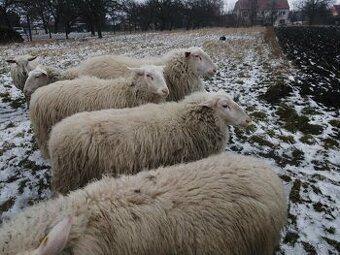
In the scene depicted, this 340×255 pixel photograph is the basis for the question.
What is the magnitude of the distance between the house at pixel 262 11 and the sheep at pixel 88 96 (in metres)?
66.8

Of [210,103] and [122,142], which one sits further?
[210,103]

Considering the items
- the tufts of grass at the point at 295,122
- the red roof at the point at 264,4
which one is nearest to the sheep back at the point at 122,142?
the tufts of grass at the point at 295,122

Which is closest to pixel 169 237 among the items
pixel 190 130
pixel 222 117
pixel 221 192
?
pixel 221 192

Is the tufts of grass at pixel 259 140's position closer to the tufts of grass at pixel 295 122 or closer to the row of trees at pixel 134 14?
the tufts of grass at pixel 295 122

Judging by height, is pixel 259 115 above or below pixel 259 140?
above

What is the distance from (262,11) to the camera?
76.2 m

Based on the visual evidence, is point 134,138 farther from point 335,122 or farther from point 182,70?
point 335,122

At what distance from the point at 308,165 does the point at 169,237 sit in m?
3.25

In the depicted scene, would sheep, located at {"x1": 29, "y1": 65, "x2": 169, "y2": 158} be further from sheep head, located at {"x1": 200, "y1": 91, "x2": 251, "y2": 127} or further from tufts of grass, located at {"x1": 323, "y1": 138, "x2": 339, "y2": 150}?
tufts of grass, located at {"x1": 323, "y1": 138, "x2": 339, "y2": 150}

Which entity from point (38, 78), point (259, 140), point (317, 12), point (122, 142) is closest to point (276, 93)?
point (259, 140)

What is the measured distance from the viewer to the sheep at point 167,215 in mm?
1952

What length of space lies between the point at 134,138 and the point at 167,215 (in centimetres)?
126

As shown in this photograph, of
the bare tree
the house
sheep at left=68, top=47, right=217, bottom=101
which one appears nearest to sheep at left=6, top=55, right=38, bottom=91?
sheep at left=68, top=47, right=217, bottom=101

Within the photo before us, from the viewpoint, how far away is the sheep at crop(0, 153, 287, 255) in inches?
76.8
